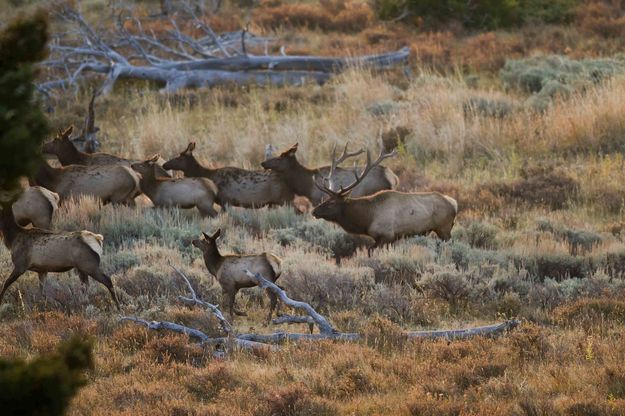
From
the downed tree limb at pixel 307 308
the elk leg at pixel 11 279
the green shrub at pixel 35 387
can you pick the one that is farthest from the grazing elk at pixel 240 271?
the green shrub at pixel 35 387

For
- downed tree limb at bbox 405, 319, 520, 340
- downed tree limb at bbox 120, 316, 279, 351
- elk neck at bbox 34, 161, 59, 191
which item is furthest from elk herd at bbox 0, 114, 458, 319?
downed tree limb at bbox 405, 319, 520, 340

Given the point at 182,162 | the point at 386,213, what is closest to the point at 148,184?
the point at 182,162

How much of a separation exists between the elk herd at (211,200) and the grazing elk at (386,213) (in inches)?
0.4

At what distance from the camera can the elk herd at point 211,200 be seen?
31.1ft

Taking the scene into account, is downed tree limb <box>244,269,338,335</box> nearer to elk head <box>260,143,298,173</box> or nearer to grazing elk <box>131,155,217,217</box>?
grazing elk <box>131,155,217,217</box>

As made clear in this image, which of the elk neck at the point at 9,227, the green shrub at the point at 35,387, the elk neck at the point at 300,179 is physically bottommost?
the elk neck at the point at 300,179

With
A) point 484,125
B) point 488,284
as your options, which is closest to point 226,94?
point 484,125

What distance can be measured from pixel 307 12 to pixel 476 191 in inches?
640

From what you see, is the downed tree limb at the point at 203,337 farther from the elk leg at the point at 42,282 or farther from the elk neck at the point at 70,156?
the elk neck at the point at 70,156

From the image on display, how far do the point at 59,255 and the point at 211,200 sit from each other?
367 centimetres

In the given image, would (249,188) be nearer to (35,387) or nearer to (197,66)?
(197,66)

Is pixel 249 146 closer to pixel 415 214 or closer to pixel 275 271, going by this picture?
pixel 415 214

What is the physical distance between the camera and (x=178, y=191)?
42.5 feet

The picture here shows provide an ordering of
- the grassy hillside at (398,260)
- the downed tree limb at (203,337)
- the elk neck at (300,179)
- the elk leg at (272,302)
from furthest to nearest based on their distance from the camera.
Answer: the elk neck at (300,179)
the elk leg at (272,302)
the downed tree limb at (203,337)
the grassy hillside at (398,260)
